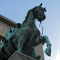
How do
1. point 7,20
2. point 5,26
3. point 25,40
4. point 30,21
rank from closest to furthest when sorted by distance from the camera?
point 25,40, point 30,21, point 5,26, point 7,20

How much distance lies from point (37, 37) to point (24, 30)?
0.55 metres

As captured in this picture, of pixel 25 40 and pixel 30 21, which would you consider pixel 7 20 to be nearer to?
pixel 30 21

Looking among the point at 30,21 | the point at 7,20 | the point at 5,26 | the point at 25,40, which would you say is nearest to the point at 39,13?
the point at 30,21

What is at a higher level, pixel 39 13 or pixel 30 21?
pixel 39 13

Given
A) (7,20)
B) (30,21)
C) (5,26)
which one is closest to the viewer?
(30,21)

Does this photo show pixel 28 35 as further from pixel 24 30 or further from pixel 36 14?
pixel 36 14

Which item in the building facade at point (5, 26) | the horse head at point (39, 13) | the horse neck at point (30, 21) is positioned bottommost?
the building facade at point (5, 26)

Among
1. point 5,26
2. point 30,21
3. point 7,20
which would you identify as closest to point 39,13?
point 30,21

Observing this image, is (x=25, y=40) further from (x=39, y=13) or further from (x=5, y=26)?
(x=5, y=26)

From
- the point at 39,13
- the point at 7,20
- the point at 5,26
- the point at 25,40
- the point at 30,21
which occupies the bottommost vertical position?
the point at 5,26

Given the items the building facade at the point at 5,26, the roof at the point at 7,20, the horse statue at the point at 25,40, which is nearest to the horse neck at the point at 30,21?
the horse statue at the point at 25,40

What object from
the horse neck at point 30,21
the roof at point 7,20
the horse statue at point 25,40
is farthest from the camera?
the roof at point 7,20

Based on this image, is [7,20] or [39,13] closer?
→ [39,13]

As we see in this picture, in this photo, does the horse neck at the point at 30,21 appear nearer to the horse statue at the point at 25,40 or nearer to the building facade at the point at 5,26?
the horse statue at the point at 25,40
